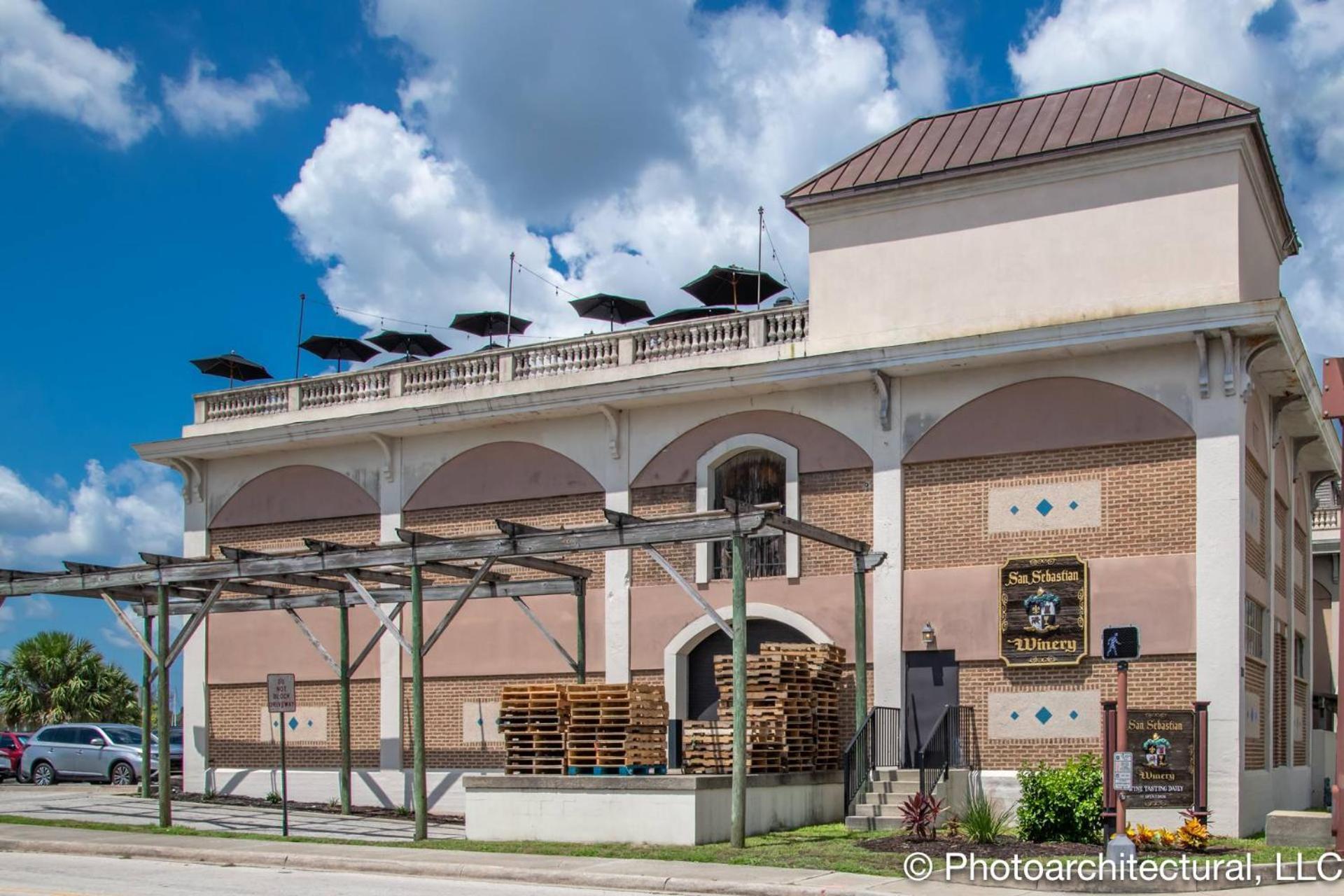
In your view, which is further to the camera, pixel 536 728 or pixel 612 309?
pixel 612 309

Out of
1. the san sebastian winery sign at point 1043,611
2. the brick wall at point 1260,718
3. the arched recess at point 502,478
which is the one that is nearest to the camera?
the brick wall at point 1260,718

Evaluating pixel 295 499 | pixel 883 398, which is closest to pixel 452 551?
pixel 883 398

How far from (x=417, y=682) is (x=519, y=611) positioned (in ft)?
21.4

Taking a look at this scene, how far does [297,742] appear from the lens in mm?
30922

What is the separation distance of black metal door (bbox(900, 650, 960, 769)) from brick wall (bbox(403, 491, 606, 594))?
6285mm

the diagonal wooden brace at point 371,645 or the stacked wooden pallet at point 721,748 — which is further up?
the diagonal wooden brace at point 371,645

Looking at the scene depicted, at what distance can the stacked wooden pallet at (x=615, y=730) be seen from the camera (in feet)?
70.5

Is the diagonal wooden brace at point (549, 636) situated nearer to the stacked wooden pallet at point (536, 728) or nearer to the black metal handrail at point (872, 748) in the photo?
the stacked wooden pallet at point (536, 728)

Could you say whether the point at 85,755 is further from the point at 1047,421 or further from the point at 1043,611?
the point at 1047,421

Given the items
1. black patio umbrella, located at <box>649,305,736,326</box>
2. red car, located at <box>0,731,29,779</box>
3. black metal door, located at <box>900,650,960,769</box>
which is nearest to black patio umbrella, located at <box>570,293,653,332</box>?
black patio umbrella, located at <box>649,305,736,326</box>

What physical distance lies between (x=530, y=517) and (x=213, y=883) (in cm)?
1275

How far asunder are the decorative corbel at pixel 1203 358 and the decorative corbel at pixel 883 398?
4960mm

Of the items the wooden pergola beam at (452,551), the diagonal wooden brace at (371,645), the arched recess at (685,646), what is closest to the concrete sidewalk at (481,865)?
the wooden pergola beam at (452,551)

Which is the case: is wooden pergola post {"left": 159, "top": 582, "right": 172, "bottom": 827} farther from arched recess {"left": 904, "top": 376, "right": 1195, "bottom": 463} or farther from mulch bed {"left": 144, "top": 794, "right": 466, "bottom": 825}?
arched recess {"left": 904, "top": 376, "right": 1195, "bottom": 463}
